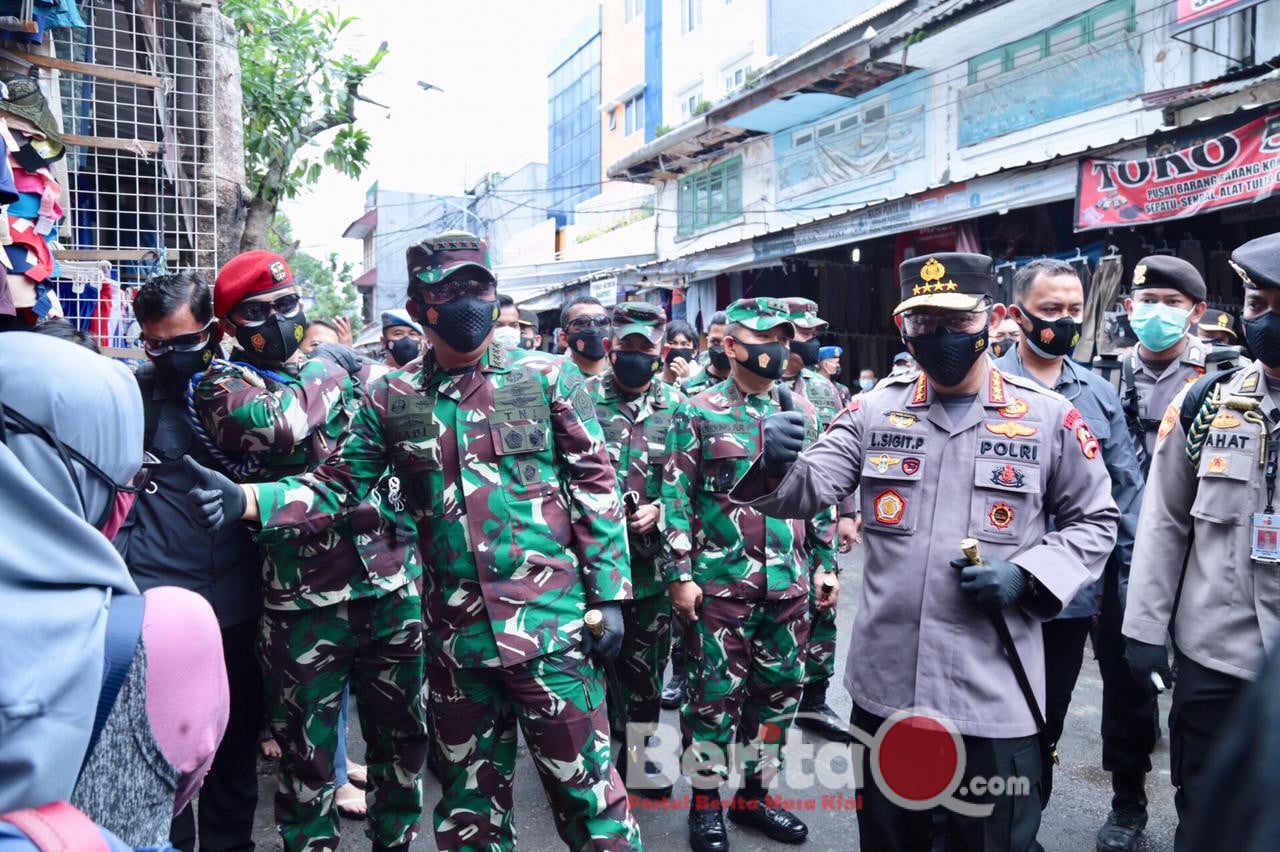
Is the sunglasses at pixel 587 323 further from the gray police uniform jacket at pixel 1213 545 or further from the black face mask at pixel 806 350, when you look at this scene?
the gray police uniform jacket at pixel 1213 545

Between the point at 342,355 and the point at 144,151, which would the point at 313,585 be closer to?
the point at 342,355

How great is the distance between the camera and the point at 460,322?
9.68 feet

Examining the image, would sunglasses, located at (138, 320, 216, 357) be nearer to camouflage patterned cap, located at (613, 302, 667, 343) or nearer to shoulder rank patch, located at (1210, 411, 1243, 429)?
camouflage patterned cap, located at (613, 302, 667, 343)

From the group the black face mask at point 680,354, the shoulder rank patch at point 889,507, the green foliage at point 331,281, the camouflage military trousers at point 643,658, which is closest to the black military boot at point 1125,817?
the shoulder rank patch at point 889,507

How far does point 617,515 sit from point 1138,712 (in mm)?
2311

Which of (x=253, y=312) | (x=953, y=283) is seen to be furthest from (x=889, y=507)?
(x=253, y=312)

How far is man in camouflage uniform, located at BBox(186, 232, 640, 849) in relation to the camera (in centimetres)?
279

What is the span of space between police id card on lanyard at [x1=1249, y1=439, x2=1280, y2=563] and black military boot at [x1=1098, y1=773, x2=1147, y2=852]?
62.9 inches

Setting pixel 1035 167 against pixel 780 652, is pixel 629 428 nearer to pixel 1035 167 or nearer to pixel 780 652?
pixel 780 652

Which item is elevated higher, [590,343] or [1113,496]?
[590,343]

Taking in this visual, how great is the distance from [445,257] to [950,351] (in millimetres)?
1660

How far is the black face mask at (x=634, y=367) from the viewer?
4641 millimetres

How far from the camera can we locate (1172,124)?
870 centimetres

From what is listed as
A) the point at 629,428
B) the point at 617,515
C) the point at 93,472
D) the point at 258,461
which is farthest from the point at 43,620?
the point at 629,428
